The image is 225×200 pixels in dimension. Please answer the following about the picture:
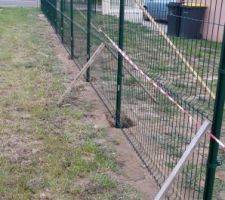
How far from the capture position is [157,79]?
5766 mm

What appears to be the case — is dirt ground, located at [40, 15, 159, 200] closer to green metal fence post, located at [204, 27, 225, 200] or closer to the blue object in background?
green metal fence post, located at [204, 27, 225, 200]

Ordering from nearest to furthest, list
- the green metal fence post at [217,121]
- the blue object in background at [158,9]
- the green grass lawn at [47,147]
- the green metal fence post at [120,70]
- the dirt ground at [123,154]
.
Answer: the green metal fence post at [217,121] → the green grass lawn at [47,147] → the dirt ground at [123,154] → the blue object in background at [158,9] → the green metal fence post at [120,70]

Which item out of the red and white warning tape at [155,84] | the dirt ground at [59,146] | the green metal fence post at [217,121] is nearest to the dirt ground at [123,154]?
the dirt ground at [59,146]

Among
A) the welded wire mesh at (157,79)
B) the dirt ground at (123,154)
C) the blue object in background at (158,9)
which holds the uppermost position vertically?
the blue object in background at (158,9)

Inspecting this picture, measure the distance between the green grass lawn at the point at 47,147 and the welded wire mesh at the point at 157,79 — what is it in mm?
414

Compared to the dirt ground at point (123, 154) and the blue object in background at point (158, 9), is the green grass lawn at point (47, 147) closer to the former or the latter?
the dirt ground at point (123, 154)

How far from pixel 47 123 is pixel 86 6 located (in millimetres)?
2748

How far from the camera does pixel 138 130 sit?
197 inches

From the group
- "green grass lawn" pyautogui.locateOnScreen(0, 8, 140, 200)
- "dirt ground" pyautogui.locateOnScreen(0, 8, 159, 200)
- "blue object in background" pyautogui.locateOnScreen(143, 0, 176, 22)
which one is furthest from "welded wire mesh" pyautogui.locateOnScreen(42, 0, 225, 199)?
"green grass lawn" pyautogui.locateOnScreen(0, 8, 140, 200)

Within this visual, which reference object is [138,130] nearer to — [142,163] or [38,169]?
[142,163]

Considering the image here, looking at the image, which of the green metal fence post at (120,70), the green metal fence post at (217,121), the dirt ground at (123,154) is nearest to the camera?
the green metal fence post at (217,121)

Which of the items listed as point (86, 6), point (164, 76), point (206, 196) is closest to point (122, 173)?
point (206, 196)

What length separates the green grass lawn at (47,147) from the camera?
3889 mm

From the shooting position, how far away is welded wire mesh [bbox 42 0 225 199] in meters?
3.97
